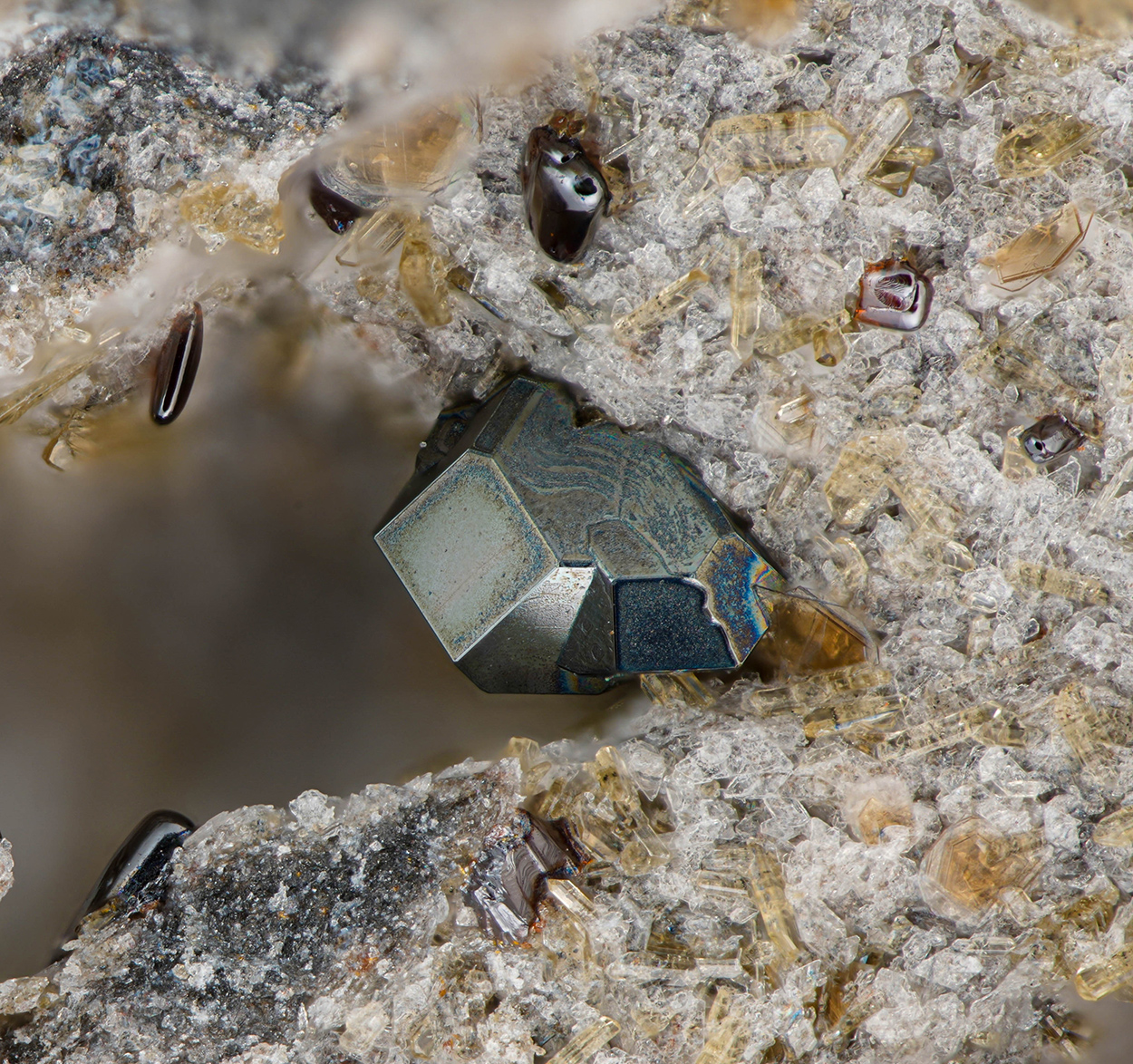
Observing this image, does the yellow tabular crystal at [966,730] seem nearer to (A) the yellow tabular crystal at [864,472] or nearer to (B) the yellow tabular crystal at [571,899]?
(A) the yellow tabular crystal at [864,472]

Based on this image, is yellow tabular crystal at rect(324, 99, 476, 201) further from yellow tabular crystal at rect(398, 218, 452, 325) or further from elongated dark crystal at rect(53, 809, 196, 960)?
elongated dark crystal at rect(53, 809, 196, 960)

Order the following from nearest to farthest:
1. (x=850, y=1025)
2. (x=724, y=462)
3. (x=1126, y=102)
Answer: (x=1126, y=102)
(x=850, y=1025)
(x=724, y=462)

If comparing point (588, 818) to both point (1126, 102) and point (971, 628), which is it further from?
point (1126, 102)

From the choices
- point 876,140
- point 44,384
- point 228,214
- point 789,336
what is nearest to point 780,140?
point 876,140

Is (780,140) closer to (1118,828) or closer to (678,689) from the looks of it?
(678,689)

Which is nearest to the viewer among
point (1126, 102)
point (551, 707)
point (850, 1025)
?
A: point (1126, 102)

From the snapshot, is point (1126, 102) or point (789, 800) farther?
point (789, 800)

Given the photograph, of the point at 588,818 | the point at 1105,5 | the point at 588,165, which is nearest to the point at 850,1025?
the point at 588,818
